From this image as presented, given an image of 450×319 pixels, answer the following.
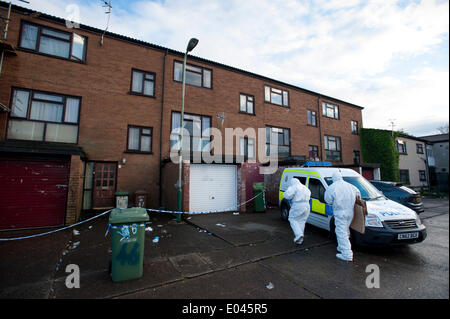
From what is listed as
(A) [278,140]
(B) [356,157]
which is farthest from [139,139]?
(B) [356,157]

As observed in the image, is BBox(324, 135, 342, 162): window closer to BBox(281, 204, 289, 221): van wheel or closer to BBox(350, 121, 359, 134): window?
BBox(350, 121, 359, 134): window


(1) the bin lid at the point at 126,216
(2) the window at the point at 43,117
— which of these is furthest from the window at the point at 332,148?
(2) the window at the point at 43,117

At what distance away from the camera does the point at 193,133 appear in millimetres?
12320

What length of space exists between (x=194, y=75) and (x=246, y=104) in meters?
4.28

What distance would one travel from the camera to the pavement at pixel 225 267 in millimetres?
3129

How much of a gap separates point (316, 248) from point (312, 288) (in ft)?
6.94

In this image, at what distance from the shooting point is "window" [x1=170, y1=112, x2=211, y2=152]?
11.8m

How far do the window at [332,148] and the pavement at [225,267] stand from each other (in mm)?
12715

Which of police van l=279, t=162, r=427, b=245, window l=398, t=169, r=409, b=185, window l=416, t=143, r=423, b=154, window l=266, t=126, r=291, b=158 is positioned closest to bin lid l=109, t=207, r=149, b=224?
police van l=279, t=162, r=427, b=245

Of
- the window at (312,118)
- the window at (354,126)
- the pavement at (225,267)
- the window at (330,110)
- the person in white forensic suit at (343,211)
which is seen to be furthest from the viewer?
the window at (354,126)

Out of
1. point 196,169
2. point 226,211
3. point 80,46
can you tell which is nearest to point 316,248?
point 226,211

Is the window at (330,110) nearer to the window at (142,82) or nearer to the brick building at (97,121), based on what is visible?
the brick building at (97,121)

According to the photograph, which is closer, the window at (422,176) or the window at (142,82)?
the window at (142,82)

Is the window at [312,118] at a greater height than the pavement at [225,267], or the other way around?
the window at [312,118]
